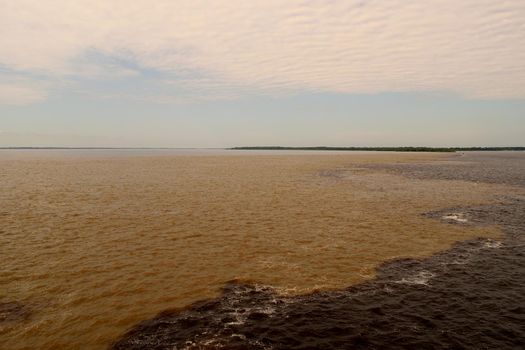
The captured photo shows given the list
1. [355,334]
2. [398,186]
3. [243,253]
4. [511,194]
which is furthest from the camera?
[398,186]

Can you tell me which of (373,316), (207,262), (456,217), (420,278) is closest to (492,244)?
(456,217)

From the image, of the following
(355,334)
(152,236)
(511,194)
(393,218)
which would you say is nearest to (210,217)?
(152,236)

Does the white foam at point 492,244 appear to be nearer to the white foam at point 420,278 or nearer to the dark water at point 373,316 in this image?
the dark water at point 373,316

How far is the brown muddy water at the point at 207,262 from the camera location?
1182 centimetres

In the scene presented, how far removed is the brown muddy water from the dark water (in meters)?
0.07

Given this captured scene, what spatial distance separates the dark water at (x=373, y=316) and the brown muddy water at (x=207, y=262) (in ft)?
0.24

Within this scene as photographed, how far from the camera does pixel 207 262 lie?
18188mm

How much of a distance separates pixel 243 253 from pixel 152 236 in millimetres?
6982

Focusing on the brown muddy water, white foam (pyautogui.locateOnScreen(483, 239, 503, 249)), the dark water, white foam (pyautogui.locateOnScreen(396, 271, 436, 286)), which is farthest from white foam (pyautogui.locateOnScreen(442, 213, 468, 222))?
white foam (pyautogui.locateOnScreen(396, 271, 436, 286))

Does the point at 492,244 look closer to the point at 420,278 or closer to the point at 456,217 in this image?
the point at 456,217

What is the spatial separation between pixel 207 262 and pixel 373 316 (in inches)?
350

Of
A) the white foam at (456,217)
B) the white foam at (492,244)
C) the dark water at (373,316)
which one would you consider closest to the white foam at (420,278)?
the dark water at (373,316)

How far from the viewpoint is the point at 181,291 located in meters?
14.8

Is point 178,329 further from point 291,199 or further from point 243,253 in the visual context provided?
point 291,199
